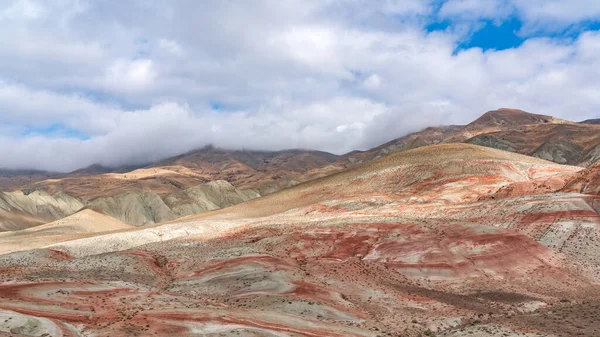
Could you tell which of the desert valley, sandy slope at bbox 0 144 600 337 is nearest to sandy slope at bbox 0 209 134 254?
sandy slope at bbox 0 144 600 337

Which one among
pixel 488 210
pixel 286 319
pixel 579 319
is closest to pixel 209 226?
pixel 488 210

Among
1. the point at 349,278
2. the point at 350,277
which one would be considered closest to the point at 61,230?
the point at 350,277

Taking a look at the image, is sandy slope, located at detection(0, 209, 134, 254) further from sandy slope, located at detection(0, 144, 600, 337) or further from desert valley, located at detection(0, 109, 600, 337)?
desert valley, located at detection(0, 109, 600, 337)

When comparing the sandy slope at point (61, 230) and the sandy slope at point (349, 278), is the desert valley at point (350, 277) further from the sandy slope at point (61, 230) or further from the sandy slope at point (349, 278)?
the sandy slope at point (61, 230)

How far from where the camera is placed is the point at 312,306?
30.0 m

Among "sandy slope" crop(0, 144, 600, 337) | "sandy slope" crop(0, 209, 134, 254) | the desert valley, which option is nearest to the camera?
the desert valley

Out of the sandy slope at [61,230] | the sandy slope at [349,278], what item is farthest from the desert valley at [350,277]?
the sandy slope at [61,230]

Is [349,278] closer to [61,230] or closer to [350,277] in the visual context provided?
[350,277]

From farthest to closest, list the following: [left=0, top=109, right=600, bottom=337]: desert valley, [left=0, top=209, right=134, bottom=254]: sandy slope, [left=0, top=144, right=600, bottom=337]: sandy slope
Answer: [left=0, top=209, right=134, bottom=254]: sandy slope < [left=0, top=144, right=600, bottom=337]: sandy slope < [left=0, top=109, right=600, bottom=337]: desert valley

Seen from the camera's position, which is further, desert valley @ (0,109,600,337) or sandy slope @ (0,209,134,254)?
sandy slope @ (0,209,134,254)

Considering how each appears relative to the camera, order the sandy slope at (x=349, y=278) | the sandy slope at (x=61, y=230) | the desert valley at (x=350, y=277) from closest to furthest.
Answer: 1. the desert valley at (x=350, y=277)
2. the sandy slope at (x=349, y=278)
3. the sandy slope at (x=61, y=230)

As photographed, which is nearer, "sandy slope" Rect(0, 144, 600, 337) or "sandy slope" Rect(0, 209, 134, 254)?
"sandy slope" Rect(0, 144, 600, 337)

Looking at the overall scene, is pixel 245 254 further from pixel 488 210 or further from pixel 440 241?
pixel 488 210

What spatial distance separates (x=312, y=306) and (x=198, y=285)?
1149 centimetres
